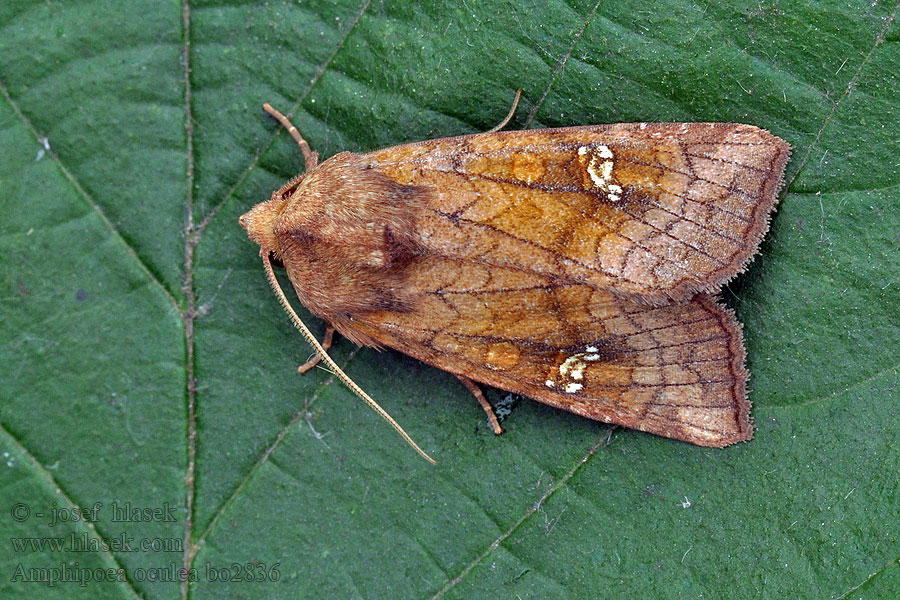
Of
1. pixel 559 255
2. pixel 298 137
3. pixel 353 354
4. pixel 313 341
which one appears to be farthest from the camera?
pixel 353 354

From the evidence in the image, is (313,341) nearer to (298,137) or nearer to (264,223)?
(264,223)

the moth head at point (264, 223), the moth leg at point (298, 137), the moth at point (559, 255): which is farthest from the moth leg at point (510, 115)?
the moth head at point (264, 223)

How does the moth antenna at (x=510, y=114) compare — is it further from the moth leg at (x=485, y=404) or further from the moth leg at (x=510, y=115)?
the moth leg at (x=485, y=404)

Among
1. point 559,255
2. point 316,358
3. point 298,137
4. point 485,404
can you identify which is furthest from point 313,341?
point 559,255

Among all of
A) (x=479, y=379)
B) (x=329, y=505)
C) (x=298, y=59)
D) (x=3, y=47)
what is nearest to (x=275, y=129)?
(x=298, y=59)

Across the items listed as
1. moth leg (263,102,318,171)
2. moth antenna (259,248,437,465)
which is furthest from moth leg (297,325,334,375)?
moth leg (263,102,318,171)

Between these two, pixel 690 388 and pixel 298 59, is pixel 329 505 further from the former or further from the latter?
pixel 298 59
